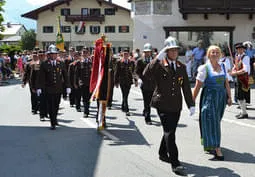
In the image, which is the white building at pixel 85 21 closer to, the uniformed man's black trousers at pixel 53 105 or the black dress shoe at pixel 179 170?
the uniformed man's black trousers at pixel 53 105

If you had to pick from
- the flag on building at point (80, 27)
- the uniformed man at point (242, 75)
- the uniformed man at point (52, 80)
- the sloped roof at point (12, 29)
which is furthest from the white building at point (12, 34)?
the uniformed man at point (242, 75)

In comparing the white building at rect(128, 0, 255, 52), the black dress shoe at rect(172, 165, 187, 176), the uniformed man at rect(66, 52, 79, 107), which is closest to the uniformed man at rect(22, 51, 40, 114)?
the uniformed man at rect(66, 52, 79, 107)

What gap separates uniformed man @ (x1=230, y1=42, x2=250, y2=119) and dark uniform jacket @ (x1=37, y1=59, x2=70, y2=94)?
4403mm

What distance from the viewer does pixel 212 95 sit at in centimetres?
685

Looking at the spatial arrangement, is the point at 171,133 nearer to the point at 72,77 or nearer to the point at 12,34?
the point at 72,77

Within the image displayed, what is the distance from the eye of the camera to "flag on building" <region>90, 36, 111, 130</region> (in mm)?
9477

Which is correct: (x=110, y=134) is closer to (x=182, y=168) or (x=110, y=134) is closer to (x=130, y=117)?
(x=130, y=117)

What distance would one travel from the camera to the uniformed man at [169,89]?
6.20m

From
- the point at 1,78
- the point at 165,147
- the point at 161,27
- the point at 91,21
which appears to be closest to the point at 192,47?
the point at 161,27

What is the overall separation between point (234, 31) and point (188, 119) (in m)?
15.1

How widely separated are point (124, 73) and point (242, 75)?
3193 mm

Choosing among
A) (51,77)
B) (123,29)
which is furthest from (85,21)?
(51,77)

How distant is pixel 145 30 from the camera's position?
24484mm

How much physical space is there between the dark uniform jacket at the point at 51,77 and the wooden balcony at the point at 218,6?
14918mm
